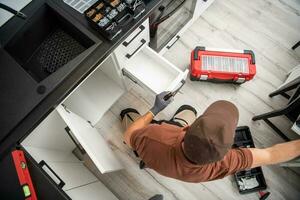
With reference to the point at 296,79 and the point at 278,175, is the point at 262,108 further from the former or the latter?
the point at 278,175

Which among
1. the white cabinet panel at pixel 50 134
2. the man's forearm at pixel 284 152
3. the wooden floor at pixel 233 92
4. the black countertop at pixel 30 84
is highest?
the black countertop at pixel 30 84

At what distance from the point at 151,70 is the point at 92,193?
842 millimetres

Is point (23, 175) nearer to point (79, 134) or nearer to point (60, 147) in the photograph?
point (79, 134)

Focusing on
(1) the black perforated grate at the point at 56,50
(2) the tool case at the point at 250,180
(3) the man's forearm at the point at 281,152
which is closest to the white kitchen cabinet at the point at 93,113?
(1) the black perforated grate at the point at 56,50

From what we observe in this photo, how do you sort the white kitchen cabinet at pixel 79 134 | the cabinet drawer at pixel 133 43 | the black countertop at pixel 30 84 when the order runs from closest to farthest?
1. the black countertop at pixel 30 84
2. the white kitchen cabinet at pixel 79 134
3. the cabinet drawer at pixel 133 43

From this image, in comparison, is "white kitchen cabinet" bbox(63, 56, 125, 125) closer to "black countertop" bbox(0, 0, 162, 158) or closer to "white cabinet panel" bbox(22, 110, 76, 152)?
"white cabinet panel" bbox(22, 110, 76, 152)

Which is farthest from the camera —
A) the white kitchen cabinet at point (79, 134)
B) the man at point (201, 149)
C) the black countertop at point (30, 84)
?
the white kitchen cabinet at point (79, 134)

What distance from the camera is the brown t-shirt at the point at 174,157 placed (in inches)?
43.2

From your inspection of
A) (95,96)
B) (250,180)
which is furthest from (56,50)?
(250,180)

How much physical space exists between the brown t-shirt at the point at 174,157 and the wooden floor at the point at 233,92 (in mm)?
587

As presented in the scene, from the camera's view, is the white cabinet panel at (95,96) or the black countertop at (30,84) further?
the white cabinet panel at (95,96)

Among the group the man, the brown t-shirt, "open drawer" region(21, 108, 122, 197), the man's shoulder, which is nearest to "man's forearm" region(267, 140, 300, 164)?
the man

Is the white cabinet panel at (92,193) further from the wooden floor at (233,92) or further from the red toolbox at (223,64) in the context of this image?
the red toolbox at (223,64)

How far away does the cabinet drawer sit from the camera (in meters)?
1.30
